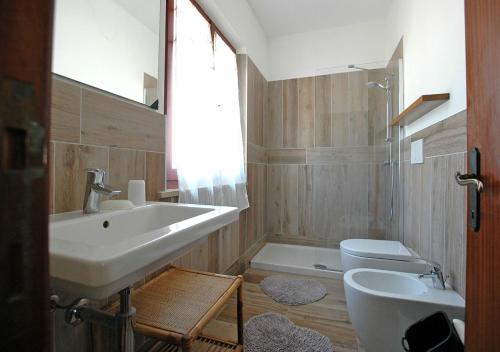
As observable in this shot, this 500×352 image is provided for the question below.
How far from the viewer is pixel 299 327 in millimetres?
1445

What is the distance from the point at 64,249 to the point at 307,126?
8.66ft

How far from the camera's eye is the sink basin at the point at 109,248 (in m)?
0.39

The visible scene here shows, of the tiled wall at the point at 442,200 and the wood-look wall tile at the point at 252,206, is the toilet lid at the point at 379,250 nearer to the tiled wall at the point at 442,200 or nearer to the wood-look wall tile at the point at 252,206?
the tiled wall at the point at 442,200

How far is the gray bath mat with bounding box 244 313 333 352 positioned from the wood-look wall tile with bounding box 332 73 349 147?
72.6 inches

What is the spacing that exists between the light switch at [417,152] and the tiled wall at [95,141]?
161cm

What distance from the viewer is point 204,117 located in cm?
160

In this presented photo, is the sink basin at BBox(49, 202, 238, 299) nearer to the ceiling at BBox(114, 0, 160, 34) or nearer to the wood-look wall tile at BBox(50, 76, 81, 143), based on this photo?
the wood-look wall tile at BBox(50, 76, 81, 143)

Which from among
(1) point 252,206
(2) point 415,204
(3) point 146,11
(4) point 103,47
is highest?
(3) point 146,11

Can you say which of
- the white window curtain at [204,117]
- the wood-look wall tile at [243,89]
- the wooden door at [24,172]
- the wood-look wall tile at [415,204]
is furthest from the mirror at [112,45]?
the wood-look wall tile at [415,204]

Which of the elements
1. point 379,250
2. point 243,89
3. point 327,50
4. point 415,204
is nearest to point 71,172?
point 243,89

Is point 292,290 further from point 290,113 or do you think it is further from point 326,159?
point 290,113

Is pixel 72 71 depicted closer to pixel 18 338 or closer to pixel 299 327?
pixel 18 338

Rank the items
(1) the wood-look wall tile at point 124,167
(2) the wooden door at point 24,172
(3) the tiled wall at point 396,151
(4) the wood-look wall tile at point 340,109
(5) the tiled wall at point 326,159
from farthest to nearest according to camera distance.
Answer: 1. (4) the wood-look wall tile at point 340,109
2. (5) the tiled wall at point 326,159
3. (3) the tiled wall at point 396,151
4. (1) the wood-look wall tile at point 124,167
5. (2) the wooden door at point 24,172

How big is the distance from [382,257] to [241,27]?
217cm
